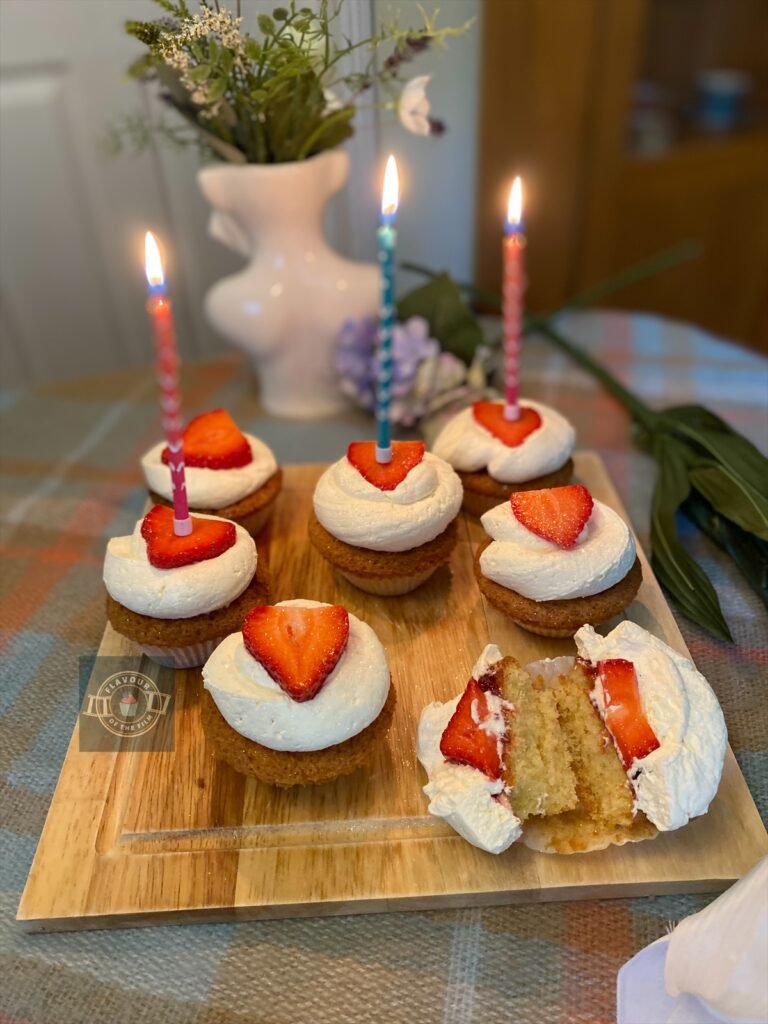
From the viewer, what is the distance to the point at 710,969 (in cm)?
83

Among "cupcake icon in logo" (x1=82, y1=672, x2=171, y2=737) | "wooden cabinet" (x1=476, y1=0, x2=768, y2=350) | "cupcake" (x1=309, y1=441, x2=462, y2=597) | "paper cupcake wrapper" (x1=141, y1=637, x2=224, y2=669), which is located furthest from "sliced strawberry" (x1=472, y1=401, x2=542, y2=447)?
"wooden cabinet" (x1=476, y1=0, x2=768, y2=350)

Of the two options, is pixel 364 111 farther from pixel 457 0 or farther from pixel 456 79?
pixel 456 79

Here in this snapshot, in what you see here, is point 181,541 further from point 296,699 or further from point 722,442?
point 722,442

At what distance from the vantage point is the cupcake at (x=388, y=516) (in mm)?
1237

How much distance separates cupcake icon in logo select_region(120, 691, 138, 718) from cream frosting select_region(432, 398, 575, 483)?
635mm

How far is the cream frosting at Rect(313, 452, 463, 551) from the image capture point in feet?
4.04

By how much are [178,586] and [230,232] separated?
0.92 metres

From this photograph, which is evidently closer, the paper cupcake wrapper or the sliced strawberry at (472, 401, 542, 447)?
the paper cupcake wrapper

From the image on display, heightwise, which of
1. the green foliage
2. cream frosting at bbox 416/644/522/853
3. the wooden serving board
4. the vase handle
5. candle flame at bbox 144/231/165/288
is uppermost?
the green foliage

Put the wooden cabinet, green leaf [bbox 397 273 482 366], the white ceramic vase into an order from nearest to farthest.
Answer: the white ceramic vase → green leaf [bbox 397 273 482 366] → the wooden cabinet

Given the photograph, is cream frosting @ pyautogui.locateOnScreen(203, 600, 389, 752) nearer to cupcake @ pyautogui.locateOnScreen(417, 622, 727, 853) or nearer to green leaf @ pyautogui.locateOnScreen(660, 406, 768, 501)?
cupcake @ pyautogui.locateOnScreen(417, 622, 727, 853)

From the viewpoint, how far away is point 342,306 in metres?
1.75

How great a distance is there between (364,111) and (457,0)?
261 mm

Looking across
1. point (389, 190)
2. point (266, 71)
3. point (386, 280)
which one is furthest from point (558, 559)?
point (266, 71)
